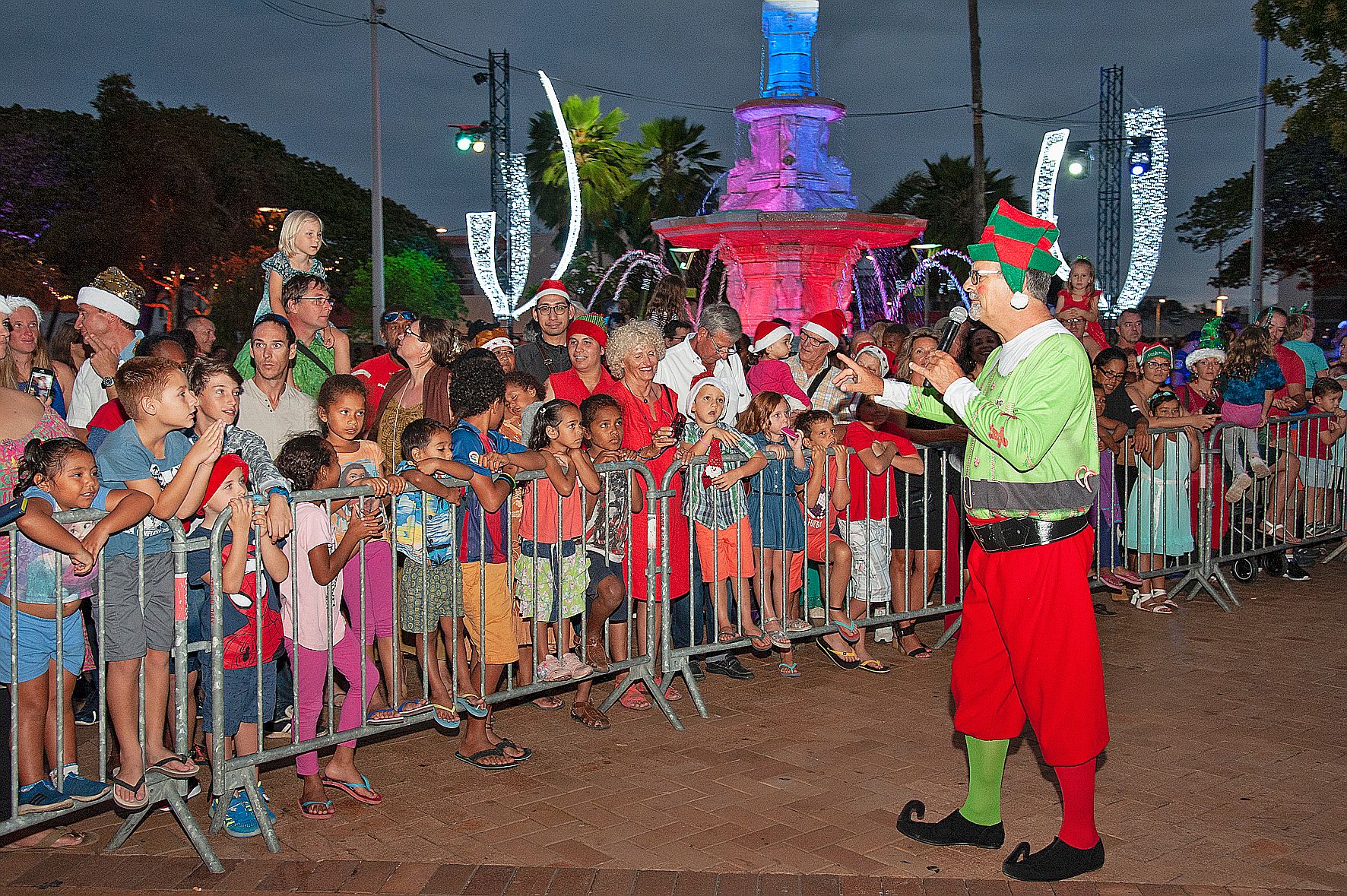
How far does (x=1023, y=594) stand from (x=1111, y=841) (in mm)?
1163

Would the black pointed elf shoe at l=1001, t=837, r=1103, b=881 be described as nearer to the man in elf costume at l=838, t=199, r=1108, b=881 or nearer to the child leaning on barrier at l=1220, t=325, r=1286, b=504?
the man in elf costume at l=838, t=199, r=1108, b=881

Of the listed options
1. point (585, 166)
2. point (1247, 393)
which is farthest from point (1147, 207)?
point (1247, 393)

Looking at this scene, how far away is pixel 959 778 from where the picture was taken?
217 inches

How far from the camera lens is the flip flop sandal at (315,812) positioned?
5.14 metres

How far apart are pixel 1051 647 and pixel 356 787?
302 centimetres

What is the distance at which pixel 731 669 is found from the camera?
7.37 metres

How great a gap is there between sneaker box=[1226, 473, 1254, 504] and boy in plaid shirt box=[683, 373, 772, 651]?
474 centimetres

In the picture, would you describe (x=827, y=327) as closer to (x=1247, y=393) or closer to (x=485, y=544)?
(x=485, y=544)

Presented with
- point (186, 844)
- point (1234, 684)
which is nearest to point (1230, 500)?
point (1234, 684)

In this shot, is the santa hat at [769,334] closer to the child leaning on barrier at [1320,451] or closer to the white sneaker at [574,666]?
the white sneaker at [574,666]

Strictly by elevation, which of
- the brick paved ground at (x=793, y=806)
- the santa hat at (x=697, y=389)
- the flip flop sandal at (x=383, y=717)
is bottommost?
the brick paved ground at (x=793, y=806)

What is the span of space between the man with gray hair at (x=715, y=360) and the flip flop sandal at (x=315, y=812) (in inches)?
161

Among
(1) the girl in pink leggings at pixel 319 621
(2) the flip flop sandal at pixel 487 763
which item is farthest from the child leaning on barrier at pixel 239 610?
(2) the flip flop sandal at pixel 487 763

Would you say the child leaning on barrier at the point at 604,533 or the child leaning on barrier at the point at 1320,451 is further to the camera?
the child leaning on barrier at the point at 1320,451
